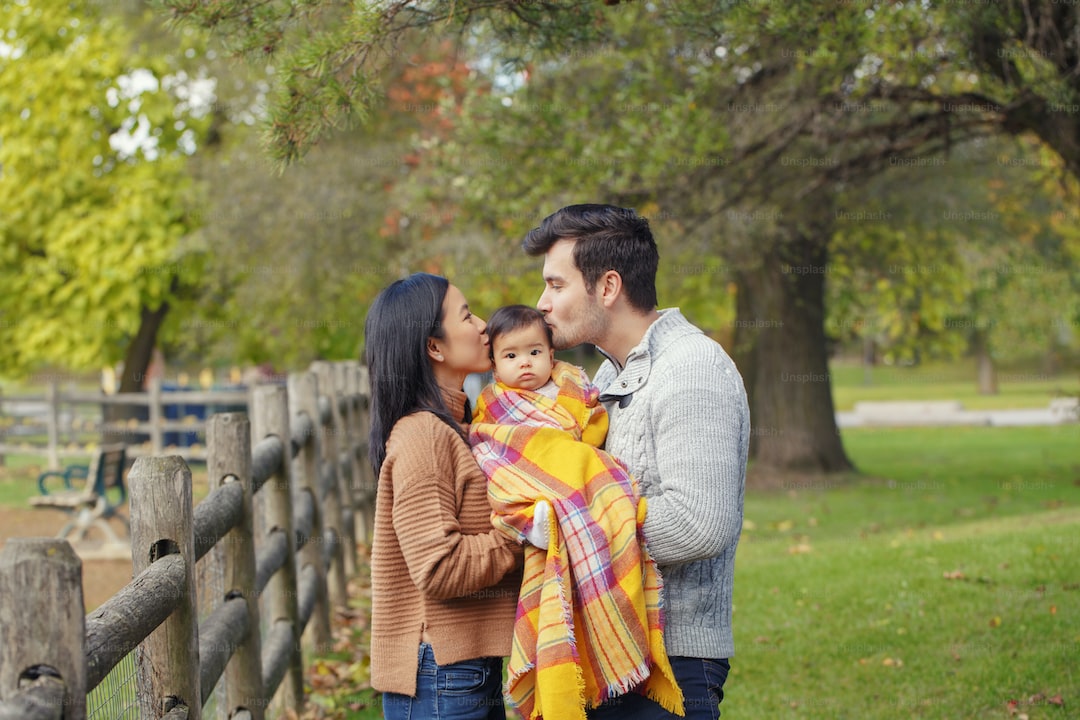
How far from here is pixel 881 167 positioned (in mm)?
10859

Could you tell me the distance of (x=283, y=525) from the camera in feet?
19.7

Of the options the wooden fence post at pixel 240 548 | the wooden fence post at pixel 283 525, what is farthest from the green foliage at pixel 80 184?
the wooden fence post at pixel 240 548

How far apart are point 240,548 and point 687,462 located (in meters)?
2.61

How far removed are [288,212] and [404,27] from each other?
13661mm

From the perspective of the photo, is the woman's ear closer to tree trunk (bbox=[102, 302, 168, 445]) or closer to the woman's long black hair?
the woman's long black hair

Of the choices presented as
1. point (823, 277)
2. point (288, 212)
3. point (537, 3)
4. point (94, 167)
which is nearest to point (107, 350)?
point (94, 167)

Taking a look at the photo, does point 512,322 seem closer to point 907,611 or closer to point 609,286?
point 609,286

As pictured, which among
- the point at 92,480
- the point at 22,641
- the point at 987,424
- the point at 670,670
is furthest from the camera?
the point at 987,424

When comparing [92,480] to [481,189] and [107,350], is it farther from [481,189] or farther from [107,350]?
[107,350]

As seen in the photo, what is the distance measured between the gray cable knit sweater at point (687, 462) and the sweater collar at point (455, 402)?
0.40 meters

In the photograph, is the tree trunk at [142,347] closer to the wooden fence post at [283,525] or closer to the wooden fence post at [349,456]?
the wooden fence post at [349,456]

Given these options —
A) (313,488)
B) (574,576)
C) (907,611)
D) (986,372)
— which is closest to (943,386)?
(986,372)

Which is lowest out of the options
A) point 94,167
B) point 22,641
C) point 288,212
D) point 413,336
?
point 22,641

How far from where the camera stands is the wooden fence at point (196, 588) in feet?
6.76
